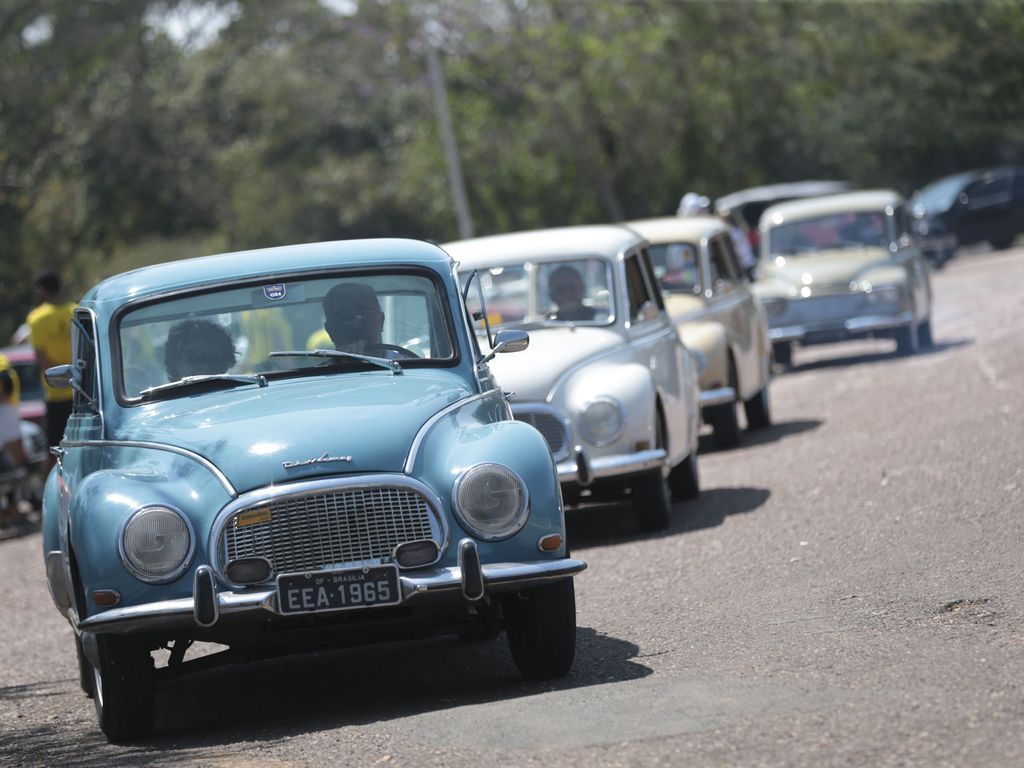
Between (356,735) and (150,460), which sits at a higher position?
(150,460)

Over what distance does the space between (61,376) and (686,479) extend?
4944 millimetres

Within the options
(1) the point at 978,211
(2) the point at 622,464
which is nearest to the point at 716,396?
(2) the point at 622,464

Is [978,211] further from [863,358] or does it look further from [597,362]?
[597,362]

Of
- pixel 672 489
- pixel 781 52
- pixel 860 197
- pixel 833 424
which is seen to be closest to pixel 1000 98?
pixel 781 52

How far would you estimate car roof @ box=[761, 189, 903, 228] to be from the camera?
20312 mm

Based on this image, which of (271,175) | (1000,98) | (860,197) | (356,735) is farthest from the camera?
(271,175)

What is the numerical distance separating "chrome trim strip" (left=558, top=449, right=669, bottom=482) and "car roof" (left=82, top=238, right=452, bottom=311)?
242cm

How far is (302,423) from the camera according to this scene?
22.2ft

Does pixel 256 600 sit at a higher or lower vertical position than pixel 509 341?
lower

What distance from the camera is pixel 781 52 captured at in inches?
1654

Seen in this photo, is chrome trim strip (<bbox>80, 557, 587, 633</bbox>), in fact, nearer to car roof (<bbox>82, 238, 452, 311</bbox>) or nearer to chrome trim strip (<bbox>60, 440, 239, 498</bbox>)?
chrome trim strip (<bbox>60, 440, 239, 498</bbox>)

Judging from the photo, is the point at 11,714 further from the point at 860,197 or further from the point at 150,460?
the point at 860,197

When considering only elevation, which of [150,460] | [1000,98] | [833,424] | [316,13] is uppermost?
[316,13]

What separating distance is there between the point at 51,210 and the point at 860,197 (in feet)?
48.8
